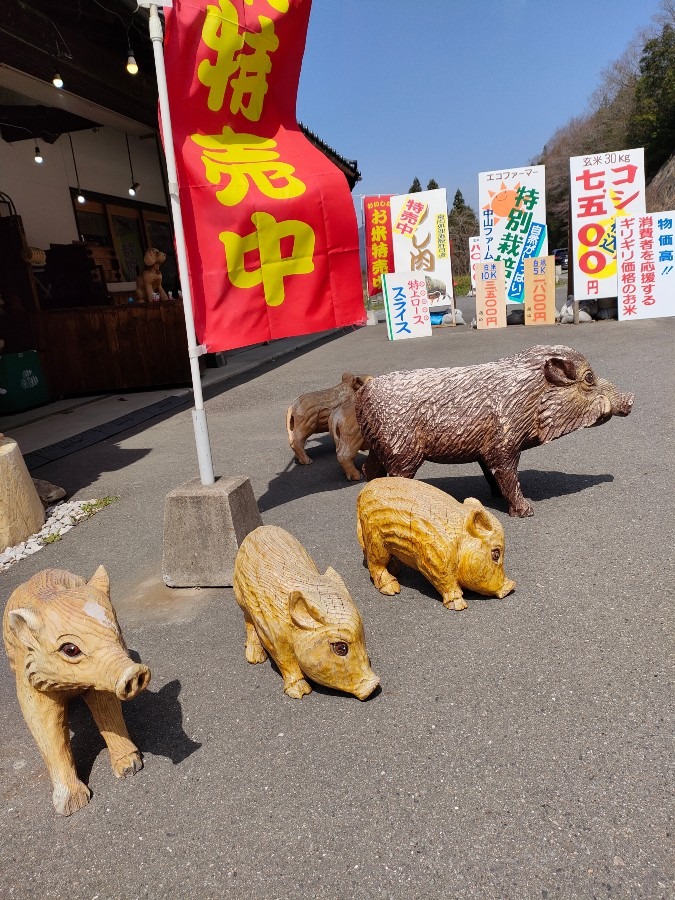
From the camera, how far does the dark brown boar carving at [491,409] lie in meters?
4.12

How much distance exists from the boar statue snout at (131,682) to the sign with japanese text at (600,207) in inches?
574

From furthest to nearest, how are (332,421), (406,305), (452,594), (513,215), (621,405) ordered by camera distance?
(406,305), (513,215), (332,421), (621,405), (452,594)

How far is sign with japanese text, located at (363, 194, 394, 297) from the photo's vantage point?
18828mm

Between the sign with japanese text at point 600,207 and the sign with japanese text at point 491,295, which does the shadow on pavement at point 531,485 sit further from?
the sign with japanese text at point 491,295

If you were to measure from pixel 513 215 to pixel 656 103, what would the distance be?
2612 centimetres

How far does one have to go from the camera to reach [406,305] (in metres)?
16.0

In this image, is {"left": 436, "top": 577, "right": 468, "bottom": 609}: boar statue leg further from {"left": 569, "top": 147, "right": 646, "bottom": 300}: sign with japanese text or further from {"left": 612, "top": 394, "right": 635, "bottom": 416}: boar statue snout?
{"left": 569, "top": 147, "right": 646, "bottom": 300}: sign with japanese text

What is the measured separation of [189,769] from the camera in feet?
7.90

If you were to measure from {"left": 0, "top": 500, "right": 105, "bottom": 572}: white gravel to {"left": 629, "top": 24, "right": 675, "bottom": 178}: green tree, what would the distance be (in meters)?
38.1

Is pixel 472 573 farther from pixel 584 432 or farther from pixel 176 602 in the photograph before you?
pixel 584 432

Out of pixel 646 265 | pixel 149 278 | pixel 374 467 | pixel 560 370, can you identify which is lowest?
pixel 374 467

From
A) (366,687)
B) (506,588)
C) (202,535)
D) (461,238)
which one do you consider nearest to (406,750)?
(366,687)

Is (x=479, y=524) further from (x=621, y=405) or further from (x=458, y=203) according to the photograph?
(x=458, y=203)

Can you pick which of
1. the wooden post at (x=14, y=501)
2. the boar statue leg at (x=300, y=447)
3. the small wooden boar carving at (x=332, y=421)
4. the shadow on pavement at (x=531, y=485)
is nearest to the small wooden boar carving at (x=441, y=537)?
the shadow on pavement at (x=531, y=485)
